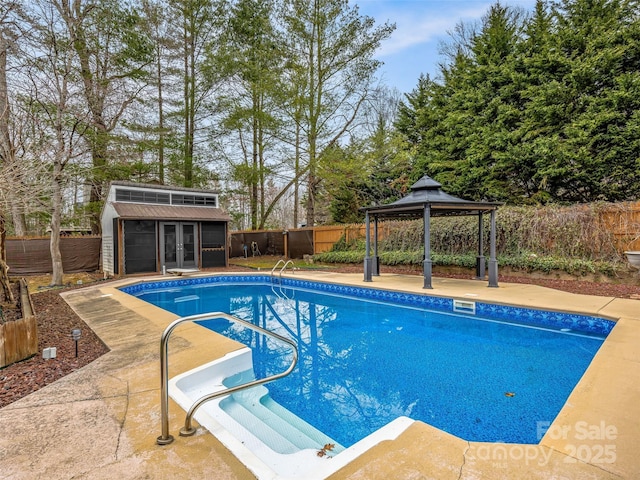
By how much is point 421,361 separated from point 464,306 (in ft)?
9.47

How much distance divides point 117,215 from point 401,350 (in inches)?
435

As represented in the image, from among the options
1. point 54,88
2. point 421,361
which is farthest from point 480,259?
point 54,88

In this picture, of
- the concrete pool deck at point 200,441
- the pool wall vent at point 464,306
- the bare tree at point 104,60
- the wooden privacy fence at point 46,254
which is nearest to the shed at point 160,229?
the wooden privacy fence at point 46,254

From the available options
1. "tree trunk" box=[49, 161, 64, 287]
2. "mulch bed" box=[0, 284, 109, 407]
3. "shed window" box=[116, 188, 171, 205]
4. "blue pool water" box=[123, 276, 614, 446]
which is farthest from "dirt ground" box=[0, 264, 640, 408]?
"shed window" box=[116, 188, 171, 205]

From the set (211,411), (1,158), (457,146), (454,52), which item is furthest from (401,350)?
(454,52)

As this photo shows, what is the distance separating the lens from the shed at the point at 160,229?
12086 millimetres

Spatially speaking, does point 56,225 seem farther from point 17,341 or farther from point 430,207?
point 430,207

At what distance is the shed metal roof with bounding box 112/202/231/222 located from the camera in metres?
12.0

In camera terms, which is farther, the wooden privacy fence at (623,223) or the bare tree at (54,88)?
the wooden privacy fence at (623,223)

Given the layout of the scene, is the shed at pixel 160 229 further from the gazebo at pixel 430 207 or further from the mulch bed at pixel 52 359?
the gazebo at pixel 430 207

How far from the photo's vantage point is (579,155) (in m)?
10.9

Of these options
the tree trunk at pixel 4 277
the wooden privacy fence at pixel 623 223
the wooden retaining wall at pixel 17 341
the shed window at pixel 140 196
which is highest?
the shed window at pixel 140 196

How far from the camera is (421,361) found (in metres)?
4.46

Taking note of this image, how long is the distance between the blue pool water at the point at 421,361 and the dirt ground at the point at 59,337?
6.77 feet
